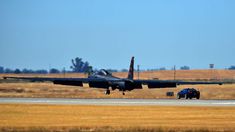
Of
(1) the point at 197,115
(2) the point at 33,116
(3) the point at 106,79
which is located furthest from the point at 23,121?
(3) the point at 106,79

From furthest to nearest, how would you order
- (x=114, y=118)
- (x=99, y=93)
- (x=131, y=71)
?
(x=99, y=93), (x=131, y=71), (x=114, y=118)

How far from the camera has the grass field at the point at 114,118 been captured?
4247 cm

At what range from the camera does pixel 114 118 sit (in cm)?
4922

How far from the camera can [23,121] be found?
4662cm

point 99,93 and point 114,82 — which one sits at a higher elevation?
point 114,82

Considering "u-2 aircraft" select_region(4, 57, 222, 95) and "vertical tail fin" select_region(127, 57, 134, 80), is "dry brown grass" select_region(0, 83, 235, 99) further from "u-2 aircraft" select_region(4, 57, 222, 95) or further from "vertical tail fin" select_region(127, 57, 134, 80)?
"vertical tail fin" select_region(127, 57, 134, 80)

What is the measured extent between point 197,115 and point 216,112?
2979mm

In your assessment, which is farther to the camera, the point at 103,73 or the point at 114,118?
the point at 103,73

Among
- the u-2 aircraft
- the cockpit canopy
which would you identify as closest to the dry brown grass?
the u-2 aircraft

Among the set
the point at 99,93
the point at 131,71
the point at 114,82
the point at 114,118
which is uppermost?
the point at 131,71

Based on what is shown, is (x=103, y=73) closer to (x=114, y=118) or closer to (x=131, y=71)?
(x=131, y=71)

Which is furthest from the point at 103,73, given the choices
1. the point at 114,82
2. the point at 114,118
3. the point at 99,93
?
the point at 114,118

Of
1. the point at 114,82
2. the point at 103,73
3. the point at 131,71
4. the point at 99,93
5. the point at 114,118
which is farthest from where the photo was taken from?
the point at 99,93

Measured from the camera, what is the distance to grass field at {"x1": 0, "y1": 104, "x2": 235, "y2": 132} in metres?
42.5
